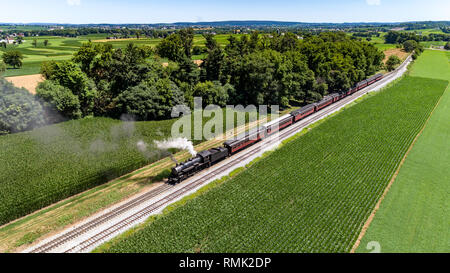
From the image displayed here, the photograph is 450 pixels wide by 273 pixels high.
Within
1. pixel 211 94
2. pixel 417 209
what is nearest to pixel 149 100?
pixel 211 94

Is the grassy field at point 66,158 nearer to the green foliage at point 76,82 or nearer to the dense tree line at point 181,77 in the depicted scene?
the dense tree line at point 181,77

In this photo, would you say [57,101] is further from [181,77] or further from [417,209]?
[417,209]

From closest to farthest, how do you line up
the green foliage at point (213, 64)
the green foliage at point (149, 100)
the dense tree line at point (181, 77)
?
the dense tree line at point (181, 77) → the green foliage at point (149, 100) → the green foliage at point (213, 64)

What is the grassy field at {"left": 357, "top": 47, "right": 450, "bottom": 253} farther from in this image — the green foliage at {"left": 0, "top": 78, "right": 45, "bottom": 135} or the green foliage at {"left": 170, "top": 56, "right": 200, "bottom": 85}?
the green foliage at {"left": 0, "top": 78, "right": 45, "bottom": 135}

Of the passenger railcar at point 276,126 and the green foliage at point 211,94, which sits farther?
the green foliage at point 211,94

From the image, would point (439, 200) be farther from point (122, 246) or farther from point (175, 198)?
point (122, 246)

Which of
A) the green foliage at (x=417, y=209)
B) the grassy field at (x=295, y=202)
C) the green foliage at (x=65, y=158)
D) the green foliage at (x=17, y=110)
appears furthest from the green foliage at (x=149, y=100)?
the green foliage at (x=417, y=209)

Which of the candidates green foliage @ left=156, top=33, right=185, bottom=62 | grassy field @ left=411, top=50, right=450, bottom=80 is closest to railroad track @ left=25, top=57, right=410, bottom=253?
green foliage @ left=156, top=33, right=185, bottom=62
